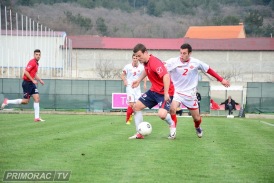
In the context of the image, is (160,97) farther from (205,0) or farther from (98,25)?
(205,0)

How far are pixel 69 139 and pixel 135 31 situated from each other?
126 m

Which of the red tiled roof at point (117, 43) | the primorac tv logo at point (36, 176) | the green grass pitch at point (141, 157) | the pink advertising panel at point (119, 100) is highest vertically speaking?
the red tiled roof at point (117, 43)

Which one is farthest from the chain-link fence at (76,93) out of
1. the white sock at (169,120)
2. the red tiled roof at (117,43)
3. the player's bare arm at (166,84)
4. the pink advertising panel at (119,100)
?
the red tiled roof at (117,43)

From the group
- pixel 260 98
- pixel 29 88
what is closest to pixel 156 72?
pixel 29 88

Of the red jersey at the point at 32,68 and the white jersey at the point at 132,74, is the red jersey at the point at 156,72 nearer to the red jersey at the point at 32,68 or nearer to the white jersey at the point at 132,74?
the white jersey at the point at 132,74

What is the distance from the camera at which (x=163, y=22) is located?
153625 mm

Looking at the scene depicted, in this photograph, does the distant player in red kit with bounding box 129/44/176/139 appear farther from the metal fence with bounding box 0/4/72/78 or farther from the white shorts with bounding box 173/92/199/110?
the metal fence with bounding box 0/4/72/78

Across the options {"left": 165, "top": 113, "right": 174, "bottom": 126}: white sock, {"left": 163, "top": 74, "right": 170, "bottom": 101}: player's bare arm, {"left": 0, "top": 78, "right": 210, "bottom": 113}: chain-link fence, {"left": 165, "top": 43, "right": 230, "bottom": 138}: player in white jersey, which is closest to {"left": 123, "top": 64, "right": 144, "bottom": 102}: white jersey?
{"left": 165, "top": 43, "right": 230, "bottom": 138}: player in white jersey

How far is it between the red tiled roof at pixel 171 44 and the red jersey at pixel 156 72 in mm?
71344

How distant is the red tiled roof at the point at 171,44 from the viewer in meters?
86.5

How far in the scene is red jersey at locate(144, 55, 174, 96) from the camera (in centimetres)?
1370

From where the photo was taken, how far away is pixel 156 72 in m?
13.8

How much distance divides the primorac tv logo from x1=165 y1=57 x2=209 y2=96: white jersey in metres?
6.48

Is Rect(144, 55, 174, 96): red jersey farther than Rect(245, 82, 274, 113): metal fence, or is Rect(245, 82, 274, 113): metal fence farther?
Rect(245, 82, 274, 113): metal fence
